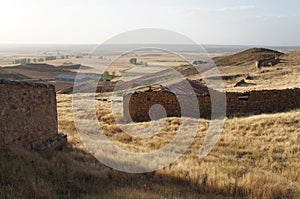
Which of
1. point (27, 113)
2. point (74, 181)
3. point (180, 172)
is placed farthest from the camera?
point (27, 113)

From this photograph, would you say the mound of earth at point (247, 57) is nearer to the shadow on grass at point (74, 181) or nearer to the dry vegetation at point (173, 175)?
the dry vegetation at point (173, 175)

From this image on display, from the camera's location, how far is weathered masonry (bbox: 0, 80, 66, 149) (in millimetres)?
7734

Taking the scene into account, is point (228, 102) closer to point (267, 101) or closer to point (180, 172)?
point (267, 101)

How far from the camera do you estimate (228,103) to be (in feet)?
Result: 53.6

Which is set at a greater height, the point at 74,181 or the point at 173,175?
the point at 74,181

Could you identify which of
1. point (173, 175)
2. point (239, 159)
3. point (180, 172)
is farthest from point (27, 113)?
point (239, 159)

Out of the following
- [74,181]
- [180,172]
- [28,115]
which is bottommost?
[180,172]

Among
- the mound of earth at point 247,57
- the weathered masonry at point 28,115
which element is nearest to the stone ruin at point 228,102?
the weathered masonry at point 28,115

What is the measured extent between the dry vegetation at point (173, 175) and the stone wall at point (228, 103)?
499 cm

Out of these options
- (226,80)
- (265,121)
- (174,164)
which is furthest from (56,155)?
(226,80)

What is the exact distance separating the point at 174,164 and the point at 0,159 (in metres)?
4.11

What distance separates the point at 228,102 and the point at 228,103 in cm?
5

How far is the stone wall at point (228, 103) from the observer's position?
15.9m

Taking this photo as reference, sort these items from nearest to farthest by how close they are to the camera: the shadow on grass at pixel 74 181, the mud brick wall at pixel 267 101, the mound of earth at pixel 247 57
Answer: the shadow on grass at pixel 74 181 < the mud brick wall at pixel 267 101 < the mound of earth at pixel 247 57
